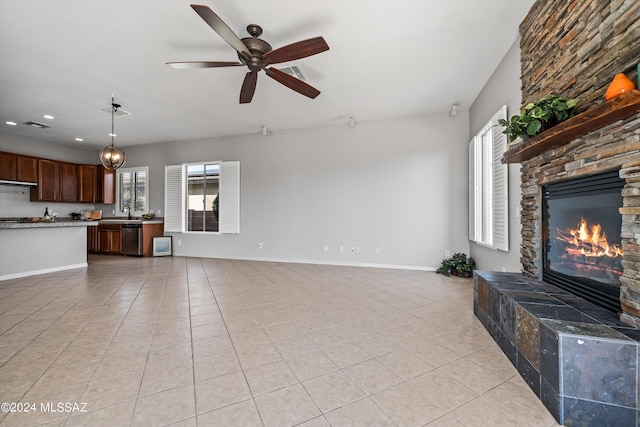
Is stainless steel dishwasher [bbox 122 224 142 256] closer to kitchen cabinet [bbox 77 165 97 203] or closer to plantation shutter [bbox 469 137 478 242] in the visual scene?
kitchen cabinet [bbox 77 165 97 203]

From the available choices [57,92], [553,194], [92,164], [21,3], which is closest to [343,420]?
[553,194]

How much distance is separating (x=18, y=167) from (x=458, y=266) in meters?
9.42

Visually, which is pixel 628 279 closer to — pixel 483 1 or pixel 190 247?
pixel 483 1

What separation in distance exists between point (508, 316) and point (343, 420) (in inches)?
56.6

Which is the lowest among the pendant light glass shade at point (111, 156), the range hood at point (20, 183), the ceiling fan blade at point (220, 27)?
the range hood at point (20, 183)

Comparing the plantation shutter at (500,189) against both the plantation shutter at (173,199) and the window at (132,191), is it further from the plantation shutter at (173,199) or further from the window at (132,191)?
the window at (132,191)

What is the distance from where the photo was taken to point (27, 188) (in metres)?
6.53

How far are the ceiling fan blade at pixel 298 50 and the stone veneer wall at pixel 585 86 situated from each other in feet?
6.19

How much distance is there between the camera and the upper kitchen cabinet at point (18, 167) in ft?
19.3

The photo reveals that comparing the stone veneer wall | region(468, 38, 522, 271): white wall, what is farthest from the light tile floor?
the stone veneer wall

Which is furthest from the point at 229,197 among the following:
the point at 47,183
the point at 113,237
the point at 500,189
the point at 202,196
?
the point at 500,189

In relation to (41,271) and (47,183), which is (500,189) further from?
(47,183)

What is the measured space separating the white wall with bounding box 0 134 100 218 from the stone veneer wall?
8.85 metres

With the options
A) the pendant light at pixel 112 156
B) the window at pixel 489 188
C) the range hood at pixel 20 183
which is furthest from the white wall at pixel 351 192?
the range hood at pixel 20 183
